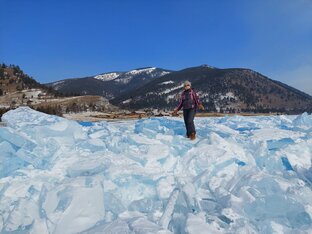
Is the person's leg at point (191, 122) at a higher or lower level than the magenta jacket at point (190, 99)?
lower

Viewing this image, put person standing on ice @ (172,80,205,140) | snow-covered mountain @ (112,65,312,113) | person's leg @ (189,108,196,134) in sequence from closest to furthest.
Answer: person's leg @ (189,108,196,134)
person standing on ice @ (172,80,205,140)
snow-covered mountain @ (112,65,312,113)

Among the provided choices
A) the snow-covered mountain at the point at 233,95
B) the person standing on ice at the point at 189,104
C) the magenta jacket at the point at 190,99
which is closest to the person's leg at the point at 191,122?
the person standing on ice at the point at 189,104

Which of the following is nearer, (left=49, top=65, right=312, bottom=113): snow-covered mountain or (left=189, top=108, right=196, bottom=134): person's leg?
(left=189, top=108, right=196, bottom=134): person's leg

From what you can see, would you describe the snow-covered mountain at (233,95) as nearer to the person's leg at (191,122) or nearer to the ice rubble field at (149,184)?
the person's leg at (191,122)

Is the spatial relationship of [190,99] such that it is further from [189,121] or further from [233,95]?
[233,95]

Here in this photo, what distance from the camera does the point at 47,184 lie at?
432 centimetres

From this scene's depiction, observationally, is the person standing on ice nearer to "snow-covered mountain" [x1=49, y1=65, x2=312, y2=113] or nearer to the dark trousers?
the dark trousers

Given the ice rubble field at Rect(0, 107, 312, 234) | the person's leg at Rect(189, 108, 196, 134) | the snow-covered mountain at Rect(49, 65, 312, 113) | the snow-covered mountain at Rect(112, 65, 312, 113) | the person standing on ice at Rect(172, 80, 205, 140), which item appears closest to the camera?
the ice rubble field at Rect(0, 107, 312, 234)

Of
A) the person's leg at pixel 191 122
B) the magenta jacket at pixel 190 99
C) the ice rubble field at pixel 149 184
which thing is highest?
the magenta jacket at pixel 190 99

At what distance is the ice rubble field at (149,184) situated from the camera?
3576mm

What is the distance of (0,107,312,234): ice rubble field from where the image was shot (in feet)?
11.7

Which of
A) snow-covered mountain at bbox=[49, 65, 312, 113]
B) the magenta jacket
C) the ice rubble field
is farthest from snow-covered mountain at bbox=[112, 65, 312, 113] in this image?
the ice rubble field

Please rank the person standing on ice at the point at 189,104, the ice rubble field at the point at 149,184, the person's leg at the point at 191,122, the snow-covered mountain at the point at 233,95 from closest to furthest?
the ice rubble field at the point at 149,184 → the person's leg at the point at 191,122 → the person standing on ice at the point at 189,104 → the snow-covered mountain at the point at 233,95

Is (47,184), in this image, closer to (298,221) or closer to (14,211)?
(14,211)
